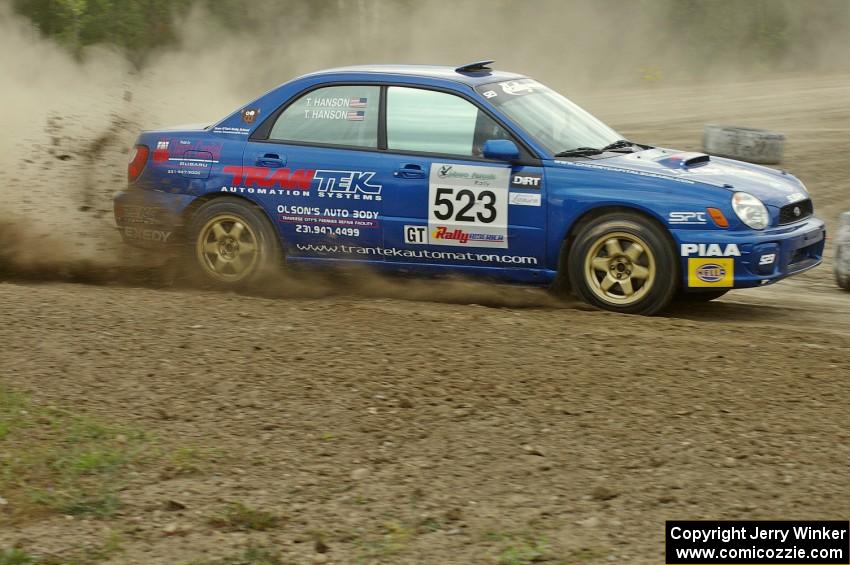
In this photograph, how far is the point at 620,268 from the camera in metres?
7.34

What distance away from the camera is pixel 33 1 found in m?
19.6

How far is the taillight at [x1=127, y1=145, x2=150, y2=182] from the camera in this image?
8445 millimetres

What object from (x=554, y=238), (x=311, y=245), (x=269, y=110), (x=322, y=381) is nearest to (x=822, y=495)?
(x=322, y=381)

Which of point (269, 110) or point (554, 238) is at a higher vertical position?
point (269, 110)

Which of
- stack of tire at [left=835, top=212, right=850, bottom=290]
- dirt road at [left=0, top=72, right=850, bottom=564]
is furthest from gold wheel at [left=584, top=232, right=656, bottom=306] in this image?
stack of tire at [left=835, top=212, right=850, bottom=290]

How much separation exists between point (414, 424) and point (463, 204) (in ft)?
8.50

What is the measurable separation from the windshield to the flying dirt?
1.08 m

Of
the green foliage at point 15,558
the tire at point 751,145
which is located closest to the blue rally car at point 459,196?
the green foliage at point 15,558

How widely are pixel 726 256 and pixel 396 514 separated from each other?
3463 mm

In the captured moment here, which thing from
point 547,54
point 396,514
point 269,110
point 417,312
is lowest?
point 396,514

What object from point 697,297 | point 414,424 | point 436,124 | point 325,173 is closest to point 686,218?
point 697,297

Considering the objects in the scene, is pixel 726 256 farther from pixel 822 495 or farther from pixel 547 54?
pixel 547 54

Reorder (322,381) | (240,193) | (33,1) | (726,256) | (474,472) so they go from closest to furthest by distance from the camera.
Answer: (474,472), (322,381), (726,256), (240,193), (33,1)

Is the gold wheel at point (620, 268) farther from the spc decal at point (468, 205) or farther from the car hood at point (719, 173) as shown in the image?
the spc decal at point (468, 205)
